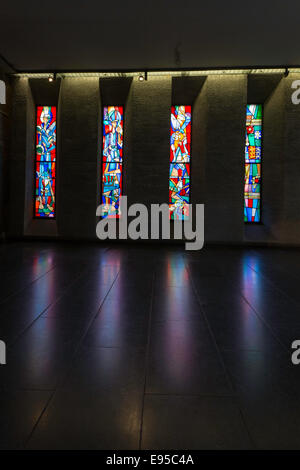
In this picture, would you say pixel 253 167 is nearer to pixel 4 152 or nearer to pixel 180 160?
pixel 180 160

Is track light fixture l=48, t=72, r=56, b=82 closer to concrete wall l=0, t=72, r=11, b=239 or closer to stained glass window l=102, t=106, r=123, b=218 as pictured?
concrete wall l=0, t=72, r=11, b=239

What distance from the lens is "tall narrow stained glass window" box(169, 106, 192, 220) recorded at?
13492mm

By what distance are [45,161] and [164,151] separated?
16.3ft

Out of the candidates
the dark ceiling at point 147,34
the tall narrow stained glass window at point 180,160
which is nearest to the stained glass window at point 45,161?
the dark ceiling at point 147,34

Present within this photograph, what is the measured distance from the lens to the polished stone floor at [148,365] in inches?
73.9

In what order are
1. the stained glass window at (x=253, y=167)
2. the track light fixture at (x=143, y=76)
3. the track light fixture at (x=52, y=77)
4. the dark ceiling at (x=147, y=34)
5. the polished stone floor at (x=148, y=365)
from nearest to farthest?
the polished stone floor at (x=148, y=365) < the dark ceiling at (x=147, y=34) < the track light fixture at (x=143, y=76) < the track light fixture at (x=52, y=77) < the stained glass window at (x=253, y=167)

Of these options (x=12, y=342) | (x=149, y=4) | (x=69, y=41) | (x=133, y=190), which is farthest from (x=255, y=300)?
(x=69, y=41)

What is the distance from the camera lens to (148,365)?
8.92ft

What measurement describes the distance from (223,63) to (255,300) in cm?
965

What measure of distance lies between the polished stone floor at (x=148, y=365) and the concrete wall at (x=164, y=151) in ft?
23.1

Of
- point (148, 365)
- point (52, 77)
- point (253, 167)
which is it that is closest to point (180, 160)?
point (253, 167)

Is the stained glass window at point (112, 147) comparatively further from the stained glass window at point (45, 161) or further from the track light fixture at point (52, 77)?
the track light fixture at point (52, 77)

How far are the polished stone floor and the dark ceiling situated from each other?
685cm

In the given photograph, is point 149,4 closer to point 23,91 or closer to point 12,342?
point 23,91
